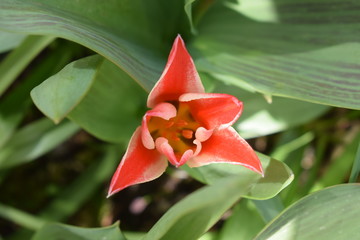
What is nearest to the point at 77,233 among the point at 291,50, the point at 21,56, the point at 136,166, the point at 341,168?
the point at 136,166

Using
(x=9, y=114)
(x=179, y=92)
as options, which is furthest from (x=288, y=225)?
(x=9, y=114)

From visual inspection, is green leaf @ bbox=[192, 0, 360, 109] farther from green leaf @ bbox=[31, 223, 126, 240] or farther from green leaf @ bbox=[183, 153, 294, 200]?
green leaf @ bbox=[31, 223, 126, 240]

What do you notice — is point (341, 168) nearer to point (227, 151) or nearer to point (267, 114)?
point (267, 114)

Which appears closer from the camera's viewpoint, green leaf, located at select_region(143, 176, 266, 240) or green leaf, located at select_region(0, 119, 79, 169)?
green leaf, located at select_region(143, 176, 266, 240)

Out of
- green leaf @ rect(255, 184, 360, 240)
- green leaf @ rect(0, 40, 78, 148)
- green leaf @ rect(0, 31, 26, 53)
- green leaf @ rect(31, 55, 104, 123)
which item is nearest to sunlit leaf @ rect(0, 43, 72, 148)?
green leaf @ rect(0, 40, 78, 148)

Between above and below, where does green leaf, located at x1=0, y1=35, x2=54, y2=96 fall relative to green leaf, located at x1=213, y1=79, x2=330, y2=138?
above

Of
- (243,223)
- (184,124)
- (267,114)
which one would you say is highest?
(184,124)

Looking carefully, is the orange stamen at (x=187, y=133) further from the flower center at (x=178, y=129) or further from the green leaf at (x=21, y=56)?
the green leaf at (x=21, y=56)
